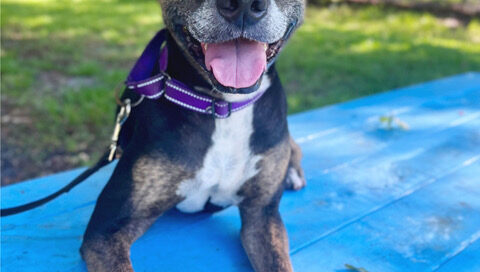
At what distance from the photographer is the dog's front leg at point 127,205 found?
2.35 m

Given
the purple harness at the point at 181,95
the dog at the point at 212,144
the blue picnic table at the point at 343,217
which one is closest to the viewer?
the dog at the point at 212,144

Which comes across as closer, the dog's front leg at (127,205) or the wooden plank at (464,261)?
the dog's front leg at (127,205)

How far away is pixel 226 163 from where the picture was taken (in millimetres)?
2582

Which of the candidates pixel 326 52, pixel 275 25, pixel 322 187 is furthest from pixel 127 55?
pixel 275 25

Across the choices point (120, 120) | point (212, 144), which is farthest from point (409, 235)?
point (120, 120)

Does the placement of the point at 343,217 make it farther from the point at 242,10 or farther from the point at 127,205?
the point at 242,10

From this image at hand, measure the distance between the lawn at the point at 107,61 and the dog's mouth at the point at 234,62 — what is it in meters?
2.82

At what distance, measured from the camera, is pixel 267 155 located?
2.66 m

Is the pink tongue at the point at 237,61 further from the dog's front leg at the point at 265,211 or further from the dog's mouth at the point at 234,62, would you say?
the dog's front leg at the point at 265,211

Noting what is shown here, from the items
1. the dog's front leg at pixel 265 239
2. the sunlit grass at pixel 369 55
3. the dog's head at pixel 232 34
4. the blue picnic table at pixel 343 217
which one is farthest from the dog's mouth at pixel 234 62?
the sunlit grass at pixel 369 55

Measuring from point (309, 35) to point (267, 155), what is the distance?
24.0ft

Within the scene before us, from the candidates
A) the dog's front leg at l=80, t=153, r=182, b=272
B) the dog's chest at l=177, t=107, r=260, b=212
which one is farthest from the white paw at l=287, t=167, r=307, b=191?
the dog's front leg at l=80, t=153, r=182, b=272

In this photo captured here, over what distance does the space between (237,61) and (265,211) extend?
2.83 feet

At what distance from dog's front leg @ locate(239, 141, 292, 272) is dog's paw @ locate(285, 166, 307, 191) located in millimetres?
556
